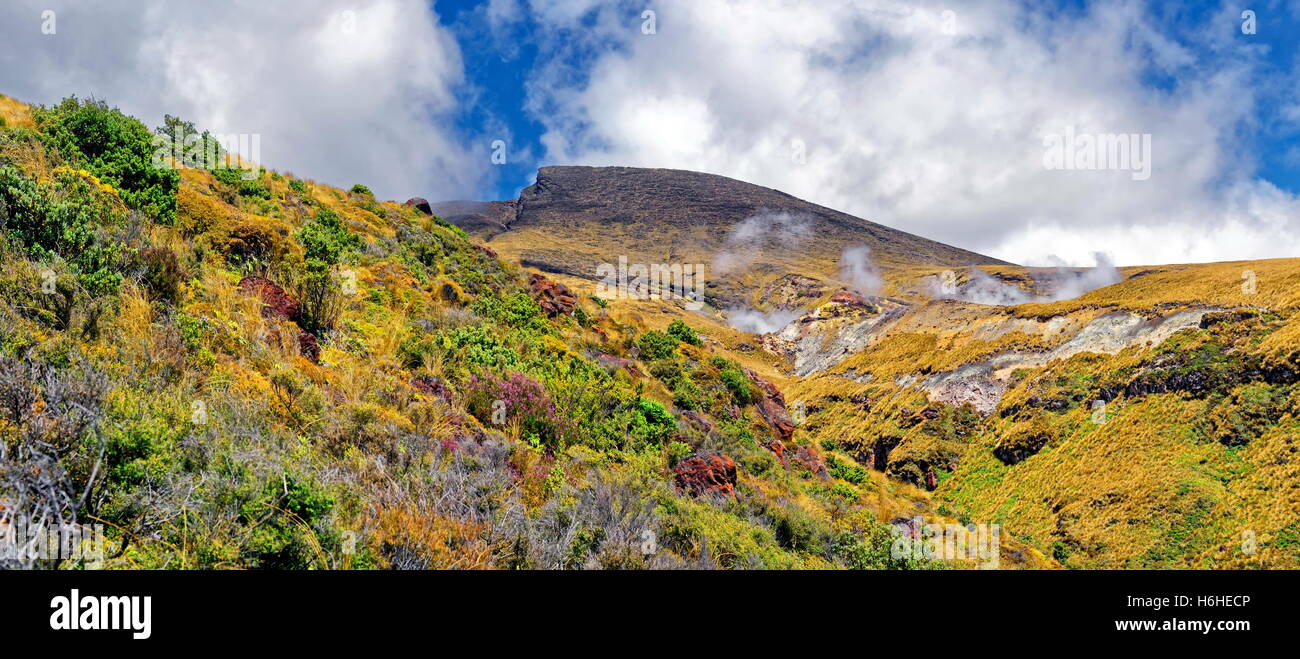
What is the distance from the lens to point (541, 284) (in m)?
16.8

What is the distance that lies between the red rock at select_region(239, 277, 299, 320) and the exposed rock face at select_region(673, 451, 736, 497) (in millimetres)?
5403

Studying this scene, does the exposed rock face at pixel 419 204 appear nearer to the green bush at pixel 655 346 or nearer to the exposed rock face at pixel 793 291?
the green bush at pixel 655 346

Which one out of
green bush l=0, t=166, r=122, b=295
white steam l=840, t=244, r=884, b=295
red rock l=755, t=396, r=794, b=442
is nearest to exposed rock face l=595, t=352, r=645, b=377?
red rock l=755, t=396, r=794, b=442

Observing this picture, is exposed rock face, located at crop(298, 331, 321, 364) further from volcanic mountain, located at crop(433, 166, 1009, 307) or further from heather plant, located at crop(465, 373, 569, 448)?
volcanic mountain, located at crop(433, 166, 1009, 307)

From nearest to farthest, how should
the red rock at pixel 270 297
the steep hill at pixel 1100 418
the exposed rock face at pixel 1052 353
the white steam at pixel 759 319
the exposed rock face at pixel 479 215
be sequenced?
the red rock at pixel 270 297, the steep hill at pixel 1100 418, the exposed rock face at pixel 1052 353, the white steam at pixel 759 319, the exposed rock face at pixel 479 215

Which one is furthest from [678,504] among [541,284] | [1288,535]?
[1288,535]

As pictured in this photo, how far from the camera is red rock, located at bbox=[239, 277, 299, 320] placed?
6527 millimetres

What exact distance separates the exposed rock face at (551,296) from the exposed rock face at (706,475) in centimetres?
748

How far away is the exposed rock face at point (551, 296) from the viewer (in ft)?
50.4

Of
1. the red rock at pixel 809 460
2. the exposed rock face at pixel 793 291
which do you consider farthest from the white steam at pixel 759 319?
the red rock at pixel 809 460

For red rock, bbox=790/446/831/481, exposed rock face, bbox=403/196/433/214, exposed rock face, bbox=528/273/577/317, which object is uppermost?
exposed rock face, bbox=403/196/433/214

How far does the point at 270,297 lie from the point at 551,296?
31.7 ft
